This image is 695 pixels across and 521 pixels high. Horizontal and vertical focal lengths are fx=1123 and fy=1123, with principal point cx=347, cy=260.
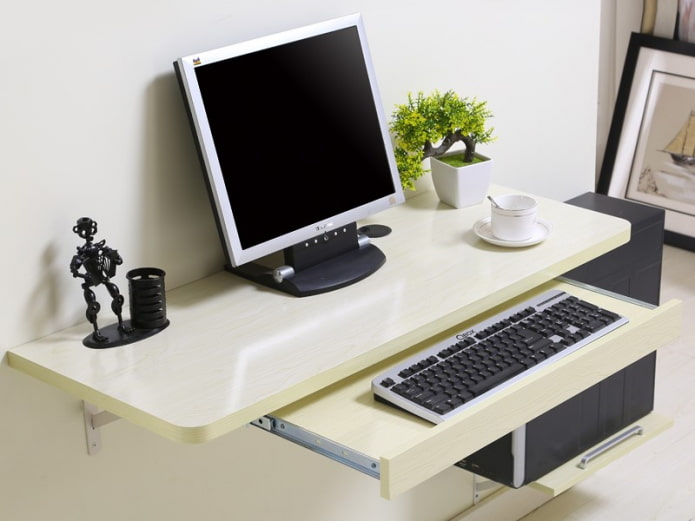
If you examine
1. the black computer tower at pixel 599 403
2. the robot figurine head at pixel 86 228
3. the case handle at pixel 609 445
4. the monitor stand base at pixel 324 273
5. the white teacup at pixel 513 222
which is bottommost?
the case handle at pixel 609 445

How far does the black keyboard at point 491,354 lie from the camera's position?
1.63 meters

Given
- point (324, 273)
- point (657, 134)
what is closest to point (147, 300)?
point (324, 273)

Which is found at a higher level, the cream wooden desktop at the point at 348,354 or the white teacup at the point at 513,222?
the white teacup at the point at 513,222

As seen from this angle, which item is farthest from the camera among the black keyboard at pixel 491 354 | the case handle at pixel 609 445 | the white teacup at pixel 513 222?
the case handle at pixel 609 445

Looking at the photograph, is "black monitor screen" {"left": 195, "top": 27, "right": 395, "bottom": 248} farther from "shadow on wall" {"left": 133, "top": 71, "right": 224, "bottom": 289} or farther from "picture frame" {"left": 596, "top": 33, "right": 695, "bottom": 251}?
"picture frame" {"left": 596, "top": 33, "right": 695, "bottom": 251}

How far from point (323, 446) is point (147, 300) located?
37 centimetres

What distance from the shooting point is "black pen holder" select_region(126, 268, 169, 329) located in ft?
5.63

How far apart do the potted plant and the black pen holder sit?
0.61 metres

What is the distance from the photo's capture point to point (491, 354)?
5.77 feet

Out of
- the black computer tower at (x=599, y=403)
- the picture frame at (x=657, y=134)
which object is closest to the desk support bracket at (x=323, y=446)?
the black computer tower at (x=599, y=403)

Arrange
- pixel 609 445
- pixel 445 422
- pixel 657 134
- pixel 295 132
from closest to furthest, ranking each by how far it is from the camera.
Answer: pixel 445 422 → pixel 295 132 → pixel 609 445 → pixel 657 134

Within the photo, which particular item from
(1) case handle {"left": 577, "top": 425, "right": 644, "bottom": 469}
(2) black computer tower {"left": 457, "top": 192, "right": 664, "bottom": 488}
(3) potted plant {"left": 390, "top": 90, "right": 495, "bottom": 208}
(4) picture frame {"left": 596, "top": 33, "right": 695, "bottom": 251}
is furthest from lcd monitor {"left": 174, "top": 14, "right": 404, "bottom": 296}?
(4) picture frame {"left": 596, "top": 33, "right": 695, "bottom": 251}

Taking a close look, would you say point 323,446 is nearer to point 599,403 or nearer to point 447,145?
point 447,145

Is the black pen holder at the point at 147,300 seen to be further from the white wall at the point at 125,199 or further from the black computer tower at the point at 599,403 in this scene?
the black computer tower at the point at 599,403
